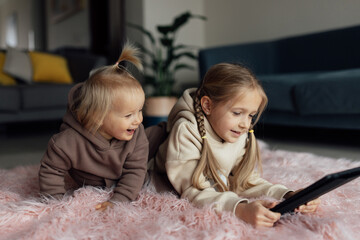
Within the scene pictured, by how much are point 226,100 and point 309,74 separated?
165 centimetres

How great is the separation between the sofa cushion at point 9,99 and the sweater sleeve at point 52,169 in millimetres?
1798

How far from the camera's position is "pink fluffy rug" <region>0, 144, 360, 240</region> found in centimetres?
67

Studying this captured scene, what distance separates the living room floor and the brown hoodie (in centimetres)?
65

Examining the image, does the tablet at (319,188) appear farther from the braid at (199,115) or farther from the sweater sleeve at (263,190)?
the braid at (199,115)

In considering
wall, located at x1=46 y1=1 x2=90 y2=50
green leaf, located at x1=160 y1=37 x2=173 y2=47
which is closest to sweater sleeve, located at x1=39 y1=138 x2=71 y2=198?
green leaf, located at x1=160 y1=37 x2=173 y2=47

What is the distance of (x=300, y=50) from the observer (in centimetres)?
279

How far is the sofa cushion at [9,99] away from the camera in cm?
241

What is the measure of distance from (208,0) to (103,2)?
1.34 meters

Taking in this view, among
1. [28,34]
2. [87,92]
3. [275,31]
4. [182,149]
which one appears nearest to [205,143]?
[182,149]

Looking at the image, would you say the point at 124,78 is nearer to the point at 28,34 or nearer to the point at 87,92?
the point at 87,92

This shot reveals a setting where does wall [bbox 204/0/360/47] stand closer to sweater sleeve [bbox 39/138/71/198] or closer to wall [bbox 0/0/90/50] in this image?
wall [bbox 0/0/90/50]

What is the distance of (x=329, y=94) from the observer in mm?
1847

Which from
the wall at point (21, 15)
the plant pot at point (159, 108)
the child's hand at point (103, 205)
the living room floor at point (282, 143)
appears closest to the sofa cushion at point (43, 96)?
the living room floor at point (282, 143)

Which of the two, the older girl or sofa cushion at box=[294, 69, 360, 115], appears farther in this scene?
sofa cushion at box=[294, 69, 360, 115]
